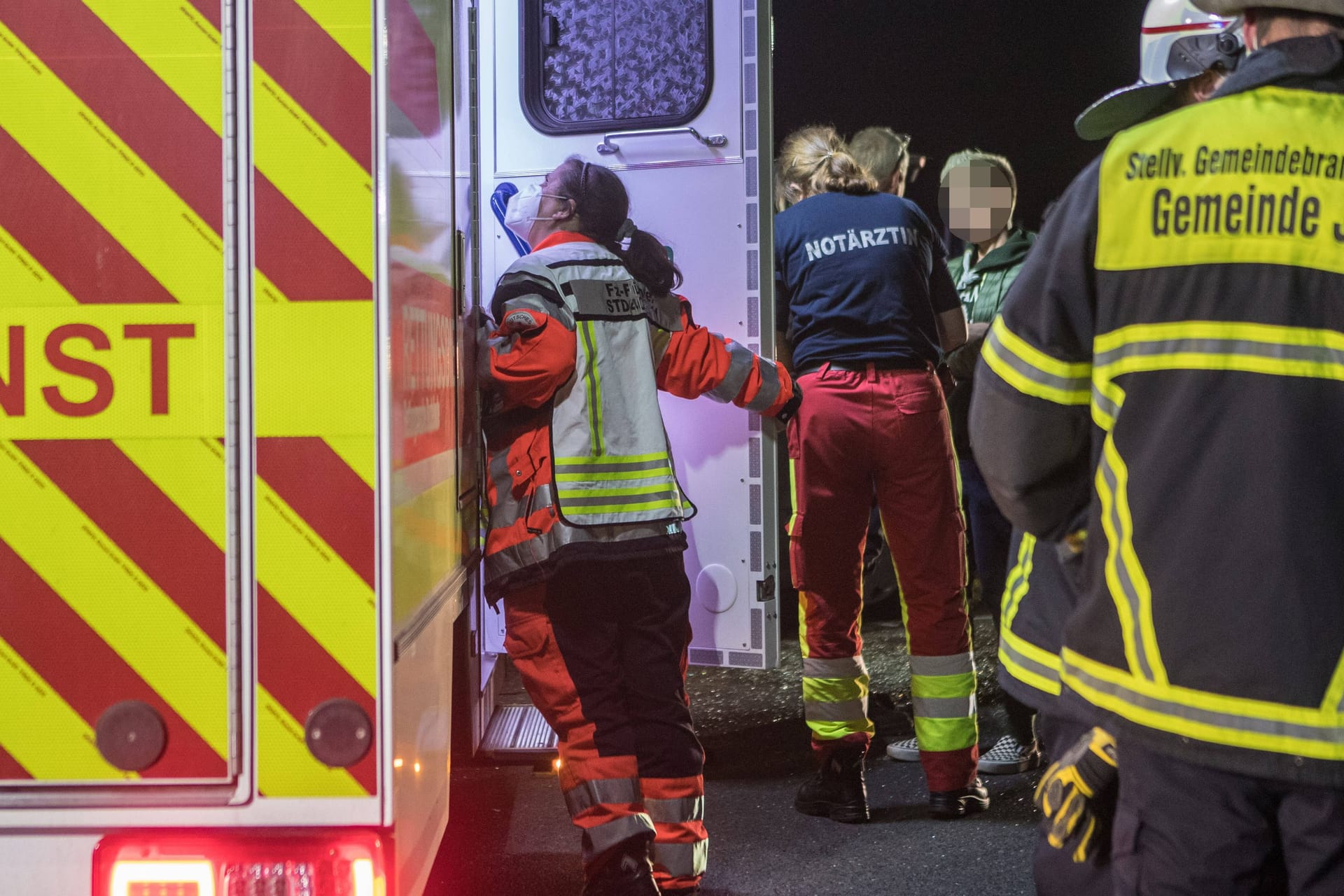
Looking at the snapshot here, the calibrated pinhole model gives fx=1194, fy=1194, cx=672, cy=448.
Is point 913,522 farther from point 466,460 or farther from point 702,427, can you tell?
point 466,460

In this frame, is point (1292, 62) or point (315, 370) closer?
point (1292, 62)

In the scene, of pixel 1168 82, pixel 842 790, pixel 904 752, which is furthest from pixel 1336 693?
pixel 904 752

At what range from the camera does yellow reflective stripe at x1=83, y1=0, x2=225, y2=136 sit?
5.02 ft

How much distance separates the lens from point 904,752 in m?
4.12

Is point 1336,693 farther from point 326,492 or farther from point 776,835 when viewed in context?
point 776,835

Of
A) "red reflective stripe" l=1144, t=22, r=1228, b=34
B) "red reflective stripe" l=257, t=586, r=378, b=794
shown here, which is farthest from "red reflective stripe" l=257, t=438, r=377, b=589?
"red reflective stripe" l=1144, t=22, r=1228, b=34

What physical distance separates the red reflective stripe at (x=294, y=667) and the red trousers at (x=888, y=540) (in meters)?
2.13

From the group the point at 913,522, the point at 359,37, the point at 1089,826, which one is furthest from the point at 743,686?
the point at 359,37

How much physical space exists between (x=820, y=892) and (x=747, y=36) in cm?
231

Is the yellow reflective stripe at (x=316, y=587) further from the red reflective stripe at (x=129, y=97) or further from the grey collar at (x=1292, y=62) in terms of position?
the grey collar at (x=1292, y=62)

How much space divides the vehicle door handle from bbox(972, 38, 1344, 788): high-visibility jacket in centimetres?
A: 200

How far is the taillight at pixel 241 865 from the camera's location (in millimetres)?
1526

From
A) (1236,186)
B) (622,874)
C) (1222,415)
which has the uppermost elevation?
(1236,186)

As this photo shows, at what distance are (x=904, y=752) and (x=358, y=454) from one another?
3.02 m
